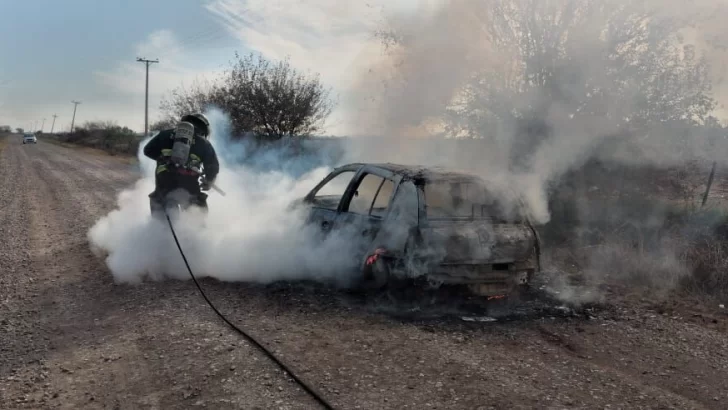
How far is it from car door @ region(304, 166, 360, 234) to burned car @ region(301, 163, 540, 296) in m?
0.25

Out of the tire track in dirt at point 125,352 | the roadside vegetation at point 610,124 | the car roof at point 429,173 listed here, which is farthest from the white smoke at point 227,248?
the roadside vegetation at point 610,124

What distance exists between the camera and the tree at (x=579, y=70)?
7316mm

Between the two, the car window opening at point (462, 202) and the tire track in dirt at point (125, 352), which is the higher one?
the car window opening at point (462, 202)

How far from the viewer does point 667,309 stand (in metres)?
5.33

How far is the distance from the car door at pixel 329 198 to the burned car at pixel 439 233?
25cm

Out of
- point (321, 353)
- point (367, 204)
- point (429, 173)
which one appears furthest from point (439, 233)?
point (321, 353)

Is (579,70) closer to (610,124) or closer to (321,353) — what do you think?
(610,124)

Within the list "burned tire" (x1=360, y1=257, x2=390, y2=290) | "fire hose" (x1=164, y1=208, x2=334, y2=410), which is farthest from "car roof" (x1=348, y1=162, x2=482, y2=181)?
"fire hose" (x1=164, y1=208, x2=334, y2=410)

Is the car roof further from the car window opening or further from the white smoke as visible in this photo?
the white smoke

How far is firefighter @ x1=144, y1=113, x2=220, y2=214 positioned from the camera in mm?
6539

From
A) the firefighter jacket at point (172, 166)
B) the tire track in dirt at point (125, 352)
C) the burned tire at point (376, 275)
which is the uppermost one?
the firefighter jacket at point (172, 166)

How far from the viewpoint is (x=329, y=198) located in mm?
6664

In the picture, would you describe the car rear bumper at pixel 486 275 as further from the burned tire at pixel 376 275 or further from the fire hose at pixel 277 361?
the fire hose at pixel 277 361

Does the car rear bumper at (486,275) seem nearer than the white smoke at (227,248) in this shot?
Yes
